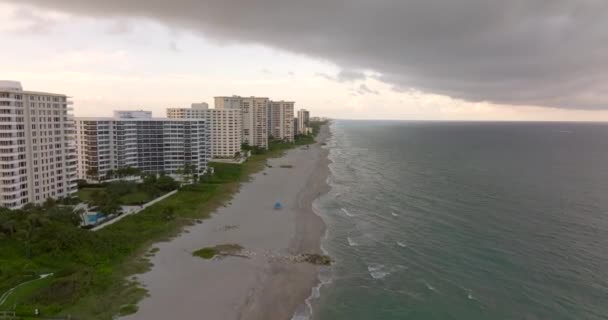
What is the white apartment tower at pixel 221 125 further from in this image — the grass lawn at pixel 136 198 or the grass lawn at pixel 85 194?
the grass lawn at pixel 136 198

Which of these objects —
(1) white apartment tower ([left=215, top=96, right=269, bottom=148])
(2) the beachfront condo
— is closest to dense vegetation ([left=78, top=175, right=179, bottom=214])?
(2) the beachfront condo

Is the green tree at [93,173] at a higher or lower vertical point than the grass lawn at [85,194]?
higher

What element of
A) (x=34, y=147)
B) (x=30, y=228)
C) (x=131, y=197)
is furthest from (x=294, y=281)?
(x=34, y=147)

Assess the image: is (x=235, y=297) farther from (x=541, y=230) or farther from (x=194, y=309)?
(x=541, y=230)

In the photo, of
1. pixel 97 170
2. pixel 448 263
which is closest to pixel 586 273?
pixel 448 263

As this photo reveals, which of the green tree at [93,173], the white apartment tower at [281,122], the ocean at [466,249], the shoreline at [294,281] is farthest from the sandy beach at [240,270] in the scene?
the white apartment tower at [281,122]

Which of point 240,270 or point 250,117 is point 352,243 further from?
point 250,117

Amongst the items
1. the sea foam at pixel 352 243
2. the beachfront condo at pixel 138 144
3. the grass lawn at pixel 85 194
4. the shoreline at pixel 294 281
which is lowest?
the shoreline at pixel 294 281
